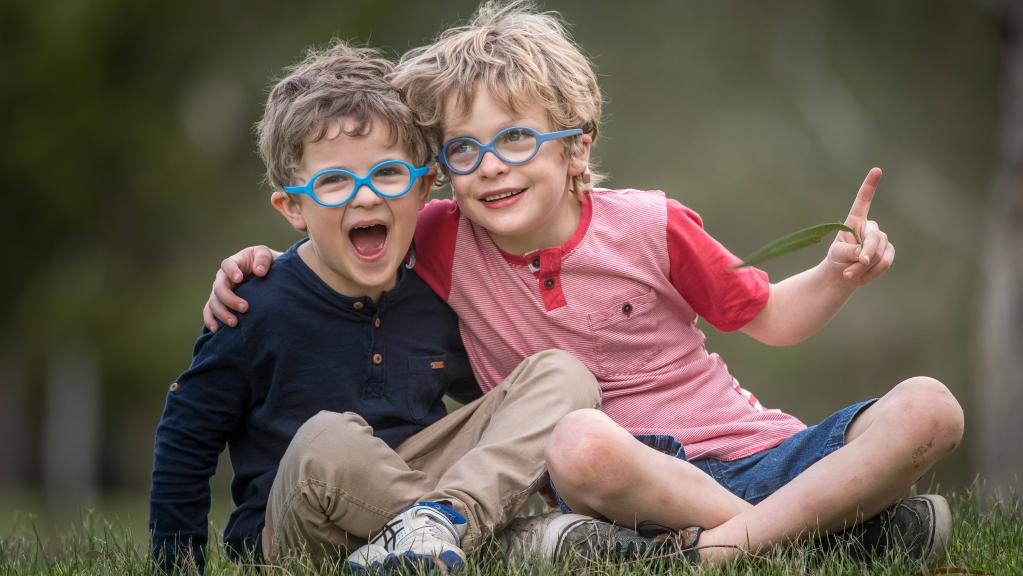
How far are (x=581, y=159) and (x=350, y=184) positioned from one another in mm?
662

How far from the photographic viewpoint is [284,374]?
3.19 meters

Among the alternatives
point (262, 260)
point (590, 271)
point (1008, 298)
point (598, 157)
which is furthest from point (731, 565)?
point (598, 157)

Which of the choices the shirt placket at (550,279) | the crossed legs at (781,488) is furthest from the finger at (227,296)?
the crossed legs at (781,488)

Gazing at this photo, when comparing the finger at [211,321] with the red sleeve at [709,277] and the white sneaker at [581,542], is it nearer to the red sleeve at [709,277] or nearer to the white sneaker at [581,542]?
the white sneaker at [581,542]

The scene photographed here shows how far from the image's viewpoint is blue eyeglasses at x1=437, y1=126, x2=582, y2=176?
3223mm

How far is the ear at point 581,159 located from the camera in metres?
3.39

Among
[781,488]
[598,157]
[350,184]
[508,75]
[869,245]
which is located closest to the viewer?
[781,488]

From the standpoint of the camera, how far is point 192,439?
315 centimetres

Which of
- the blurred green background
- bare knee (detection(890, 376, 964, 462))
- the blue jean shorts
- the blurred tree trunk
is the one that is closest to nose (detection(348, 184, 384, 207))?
the blue jean shorts

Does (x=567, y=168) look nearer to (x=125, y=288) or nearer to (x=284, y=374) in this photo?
(x=284, y=374)

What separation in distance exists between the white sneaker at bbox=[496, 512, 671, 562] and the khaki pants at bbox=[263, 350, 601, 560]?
3.9 inches

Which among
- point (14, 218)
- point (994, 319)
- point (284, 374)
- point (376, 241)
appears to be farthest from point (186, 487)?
point (14, 218)

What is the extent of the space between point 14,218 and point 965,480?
9998 millimetres

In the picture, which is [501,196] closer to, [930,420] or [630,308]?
[630,308]
